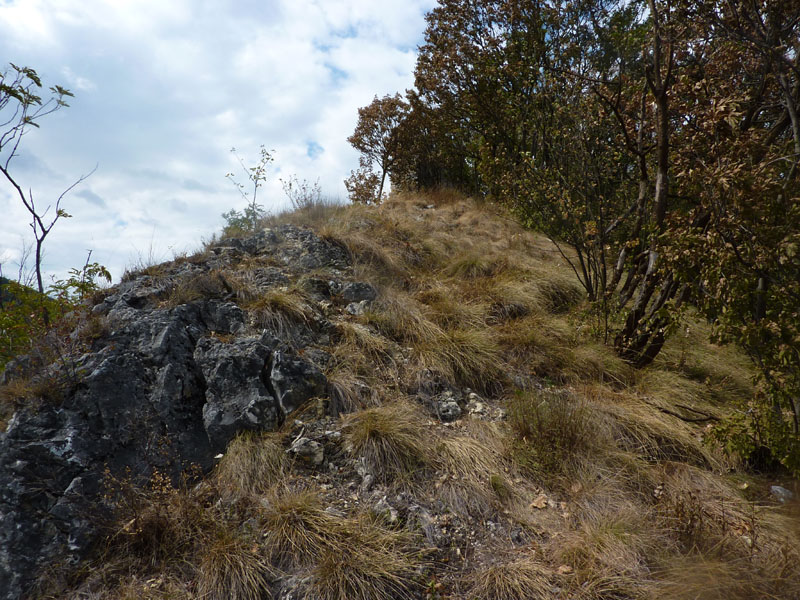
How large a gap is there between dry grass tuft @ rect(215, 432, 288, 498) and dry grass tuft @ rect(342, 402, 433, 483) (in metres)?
0.53

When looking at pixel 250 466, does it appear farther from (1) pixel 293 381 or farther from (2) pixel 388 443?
(2) pixel 388 443

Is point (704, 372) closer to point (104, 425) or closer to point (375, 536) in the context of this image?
point (375, 536)

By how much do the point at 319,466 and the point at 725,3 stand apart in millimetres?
4537

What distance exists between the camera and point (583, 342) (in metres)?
4.47

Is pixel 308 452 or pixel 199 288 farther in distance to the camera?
pixel 199 288

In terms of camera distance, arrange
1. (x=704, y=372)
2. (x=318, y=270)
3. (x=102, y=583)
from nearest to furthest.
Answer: (x=102, y=583)
(x=704, y=372)
(x=318, y=270)

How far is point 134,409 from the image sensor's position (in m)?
3.05

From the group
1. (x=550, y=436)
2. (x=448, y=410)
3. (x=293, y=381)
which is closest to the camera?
(x=550, y=436)

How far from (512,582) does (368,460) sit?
1196 mm

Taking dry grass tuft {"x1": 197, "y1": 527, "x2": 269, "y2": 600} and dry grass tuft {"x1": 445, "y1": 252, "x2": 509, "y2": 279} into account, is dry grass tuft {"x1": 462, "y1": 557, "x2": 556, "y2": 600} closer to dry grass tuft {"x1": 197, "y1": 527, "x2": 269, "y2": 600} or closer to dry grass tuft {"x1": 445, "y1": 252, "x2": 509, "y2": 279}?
dry grass tuft {"x1": 197, "y1": 527, "x2": 269, "y2": 600}

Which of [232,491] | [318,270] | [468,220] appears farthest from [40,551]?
[468,220]

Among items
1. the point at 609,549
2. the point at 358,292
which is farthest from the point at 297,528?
the point at 358,292

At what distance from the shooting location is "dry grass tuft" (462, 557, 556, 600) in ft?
7.02

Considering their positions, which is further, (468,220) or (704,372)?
(468,220)
